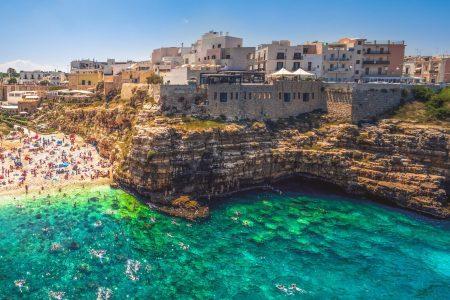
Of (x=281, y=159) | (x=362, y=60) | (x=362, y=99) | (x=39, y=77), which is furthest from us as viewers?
(x=39, y=77)

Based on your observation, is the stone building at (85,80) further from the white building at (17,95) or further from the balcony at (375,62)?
the balcony at (375,62)

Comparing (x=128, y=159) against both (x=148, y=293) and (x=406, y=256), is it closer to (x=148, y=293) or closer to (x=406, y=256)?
(x=148, y=293)

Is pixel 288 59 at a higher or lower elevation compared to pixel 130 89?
higher

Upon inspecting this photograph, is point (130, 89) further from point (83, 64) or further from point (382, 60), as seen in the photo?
point (83, 64)

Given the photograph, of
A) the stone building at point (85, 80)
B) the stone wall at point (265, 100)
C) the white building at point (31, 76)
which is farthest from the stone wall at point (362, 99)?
the white building at point (31, 76)

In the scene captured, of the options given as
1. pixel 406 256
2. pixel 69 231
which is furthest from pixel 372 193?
pixel 69 231

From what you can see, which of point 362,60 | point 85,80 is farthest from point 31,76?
point 362,60
